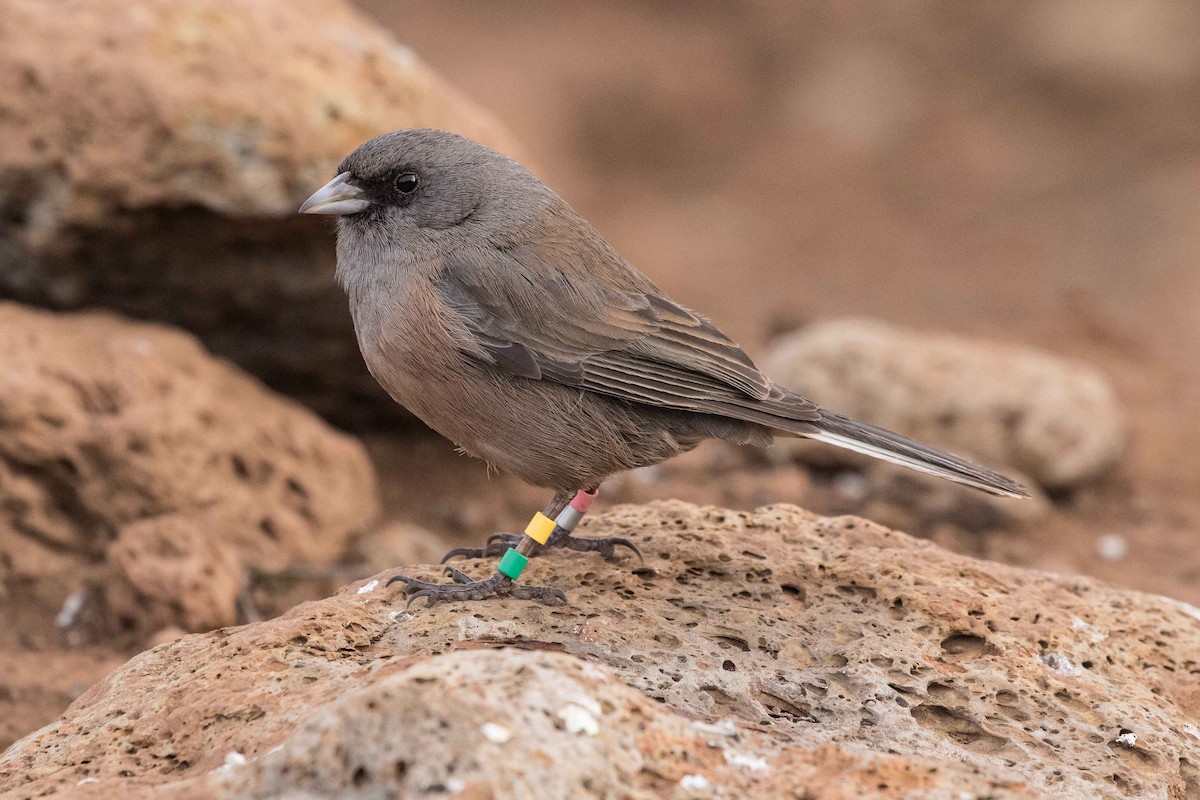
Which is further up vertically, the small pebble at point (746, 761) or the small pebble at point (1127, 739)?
the small pebble at point (1127, 739)

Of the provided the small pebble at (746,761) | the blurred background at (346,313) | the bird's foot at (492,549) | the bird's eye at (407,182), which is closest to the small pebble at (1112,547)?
the blurred background at (346,313)

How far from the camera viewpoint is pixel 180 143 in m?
5.84

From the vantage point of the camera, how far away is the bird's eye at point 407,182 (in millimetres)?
4371

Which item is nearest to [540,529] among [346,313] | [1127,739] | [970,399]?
[1127,739]

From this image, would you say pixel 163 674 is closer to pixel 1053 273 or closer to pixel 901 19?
pixel 1053 273

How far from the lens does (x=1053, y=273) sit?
12.5 m

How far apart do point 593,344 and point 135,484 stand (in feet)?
8.45

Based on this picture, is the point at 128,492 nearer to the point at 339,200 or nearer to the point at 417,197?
the point at 339,200

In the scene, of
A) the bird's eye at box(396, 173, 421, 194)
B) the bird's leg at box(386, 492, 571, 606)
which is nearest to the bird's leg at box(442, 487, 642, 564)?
the bird's leg at box(386, 492, 571, 606)

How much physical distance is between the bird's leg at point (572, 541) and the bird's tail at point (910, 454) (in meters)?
0.78

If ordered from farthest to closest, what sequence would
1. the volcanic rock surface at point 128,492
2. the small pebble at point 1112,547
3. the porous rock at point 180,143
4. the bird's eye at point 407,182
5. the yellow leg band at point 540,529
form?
the small pebble at point 1112,547 → the porous rock at point 180,143 → the volcanic rock surface at point 128,492 → the bird's eye at point 407,182 → the yellow leg band at point 540,529

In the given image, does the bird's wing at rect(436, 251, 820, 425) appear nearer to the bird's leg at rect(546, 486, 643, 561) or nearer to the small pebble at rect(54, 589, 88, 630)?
the bird's leg at rect(546, 486, 643, 561)

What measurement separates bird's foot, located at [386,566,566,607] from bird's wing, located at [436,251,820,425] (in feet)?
2.33

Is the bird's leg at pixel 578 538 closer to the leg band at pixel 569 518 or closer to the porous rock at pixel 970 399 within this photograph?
the leg band at pixel 569 518
